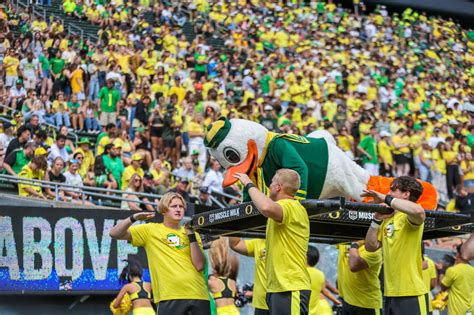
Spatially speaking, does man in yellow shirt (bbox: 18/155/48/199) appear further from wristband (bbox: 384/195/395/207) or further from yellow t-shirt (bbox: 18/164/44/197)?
wristband (bbox: 384/195/395/207)

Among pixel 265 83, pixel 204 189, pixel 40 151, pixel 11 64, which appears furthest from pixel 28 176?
pixel 265 83

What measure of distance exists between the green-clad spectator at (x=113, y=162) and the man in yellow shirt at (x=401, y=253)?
8965 millimetres

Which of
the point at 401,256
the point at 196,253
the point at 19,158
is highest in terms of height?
the point at 401,256

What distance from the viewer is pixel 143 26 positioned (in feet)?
83.4

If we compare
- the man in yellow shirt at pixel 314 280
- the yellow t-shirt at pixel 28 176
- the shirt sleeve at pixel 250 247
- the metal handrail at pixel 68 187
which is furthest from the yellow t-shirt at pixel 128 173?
the shirt sleeve at pixel 250 247

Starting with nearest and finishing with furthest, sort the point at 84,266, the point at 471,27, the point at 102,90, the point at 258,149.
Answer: the point at 258,149 → the point at 84,266 → the point at 102,90 → the point at 471,27

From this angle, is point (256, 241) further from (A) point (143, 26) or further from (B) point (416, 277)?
(A) point (143, 26)

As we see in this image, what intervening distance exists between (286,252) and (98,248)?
7054 mm

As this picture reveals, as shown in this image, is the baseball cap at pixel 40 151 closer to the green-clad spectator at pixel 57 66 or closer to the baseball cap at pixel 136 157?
the baseball cap at pixel 136 157

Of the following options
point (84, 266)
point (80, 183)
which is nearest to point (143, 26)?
point (80, 183)

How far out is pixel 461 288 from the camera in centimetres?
1180

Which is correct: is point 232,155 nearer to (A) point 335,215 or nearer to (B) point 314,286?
(A) point 335,215

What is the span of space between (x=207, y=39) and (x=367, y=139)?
317 inches

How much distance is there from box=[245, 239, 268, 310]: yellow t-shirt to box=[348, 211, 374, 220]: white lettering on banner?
1.08 metres
